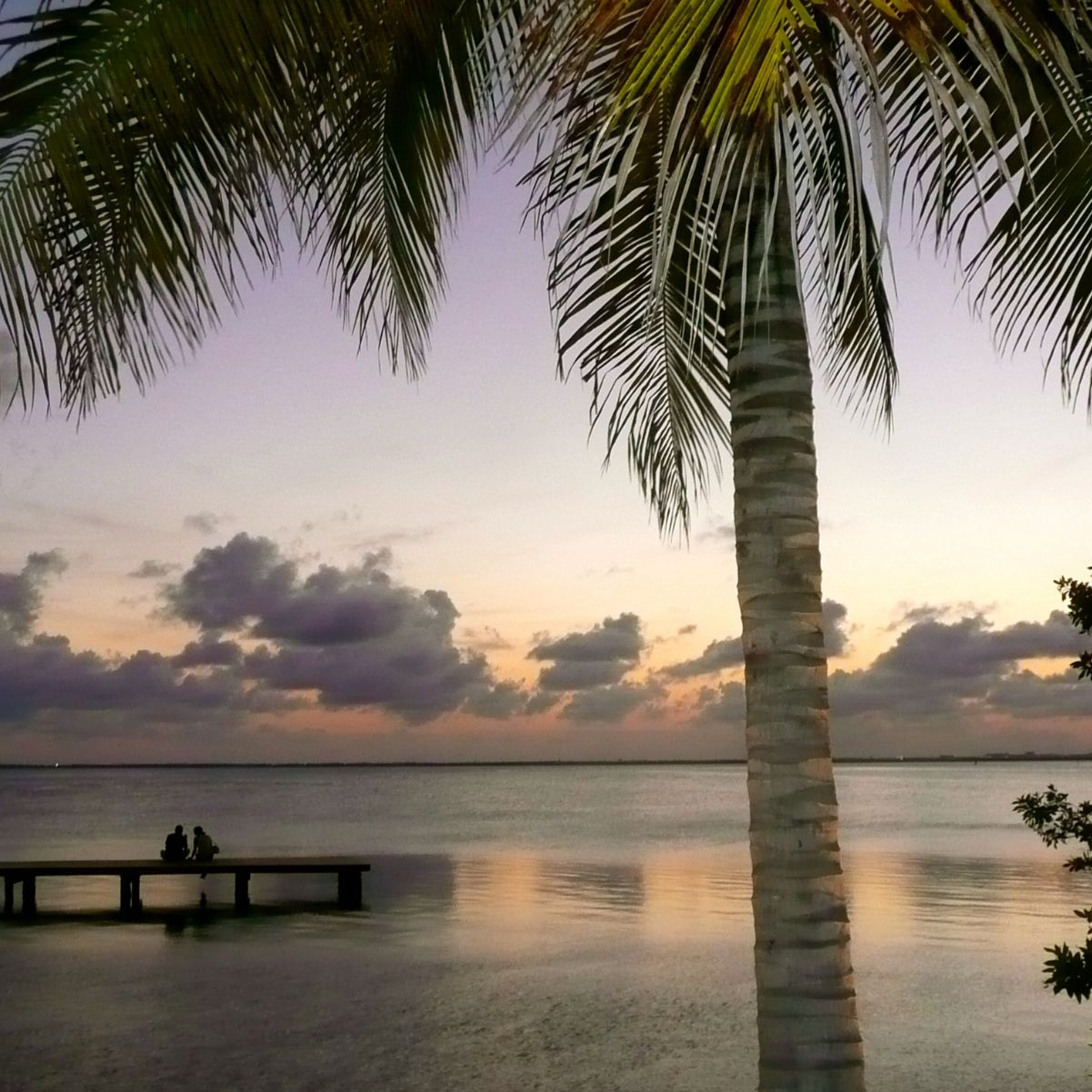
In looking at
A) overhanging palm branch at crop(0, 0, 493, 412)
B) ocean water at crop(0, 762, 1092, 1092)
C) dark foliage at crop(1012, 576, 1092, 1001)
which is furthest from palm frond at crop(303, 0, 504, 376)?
ocean water at crop(0, 762, 1092, 1092)

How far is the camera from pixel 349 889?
28109mm

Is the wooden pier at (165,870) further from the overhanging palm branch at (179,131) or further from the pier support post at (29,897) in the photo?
the overhanging palm branch at (179,131)

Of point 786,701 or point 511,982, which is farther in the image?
point 511,982

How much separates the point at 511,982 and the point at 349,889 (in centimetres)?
962

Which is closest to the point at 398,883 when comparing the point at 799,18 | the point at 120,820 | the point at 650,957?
the point at 650,957

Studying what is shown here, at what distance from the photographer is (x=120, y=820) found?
77.4 metres

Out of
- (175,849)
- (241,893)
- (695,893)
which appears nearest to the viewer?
(175,849)

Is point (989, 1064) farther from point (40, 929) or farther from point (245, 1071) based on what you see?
point (40, 929)

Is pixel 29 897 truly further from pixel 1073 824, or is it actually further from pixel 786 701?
pixel 786 701

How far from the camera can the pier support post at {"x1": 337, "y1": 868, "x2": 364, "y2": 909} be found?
27.6 meters

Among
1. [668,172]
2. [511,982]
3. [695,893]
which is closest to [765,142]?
[668,172]

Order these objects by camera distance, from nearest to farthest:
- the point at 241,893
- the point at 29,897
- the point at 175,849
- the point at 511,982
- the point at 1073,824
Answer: the point at 1073,824 → the point at 511,982 → the point at 175,849 → the point at 29,897 → the point at 241,893

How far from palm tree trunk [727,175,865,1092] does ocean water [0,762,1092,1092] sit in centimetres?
950

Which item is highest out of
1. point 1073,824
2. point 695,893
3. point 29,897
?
point 1073,824
